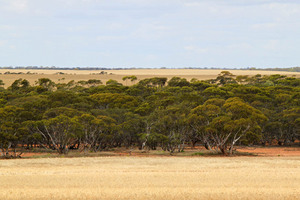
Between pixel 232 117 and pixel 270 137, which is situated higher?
pixel 232 117

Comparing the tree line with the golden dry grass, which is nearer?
the golden dry grass

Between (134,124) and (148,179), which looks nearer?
(148,179)

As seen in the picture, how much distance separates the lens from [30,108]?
55625 millimetres

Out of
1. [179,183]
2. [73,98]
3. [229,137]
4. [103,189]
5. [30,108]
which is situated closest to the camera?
[103,189]

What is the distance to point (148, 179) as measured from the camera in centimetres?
2977

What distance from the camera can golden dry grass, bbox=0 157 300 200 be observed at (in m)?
23.8

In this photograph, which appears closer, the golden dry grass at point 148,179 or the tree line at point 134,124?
the golden dry grass at point 148,179

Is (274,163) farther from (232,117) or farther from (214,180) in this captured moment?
(214,180)

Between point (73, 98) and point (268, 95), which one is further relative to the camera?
point (268, 95)

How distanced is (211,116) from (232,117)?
258cm

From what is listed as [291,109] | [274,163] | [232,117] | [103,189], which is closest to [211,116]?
[232,117]

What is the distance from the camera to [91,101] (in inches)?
2603

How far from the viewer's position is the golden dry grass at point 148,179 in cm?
2377

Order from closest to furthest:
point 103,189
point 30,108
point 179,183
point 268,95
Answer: point 103,189 → point 179,183 → point 30,108 → point 268,95
